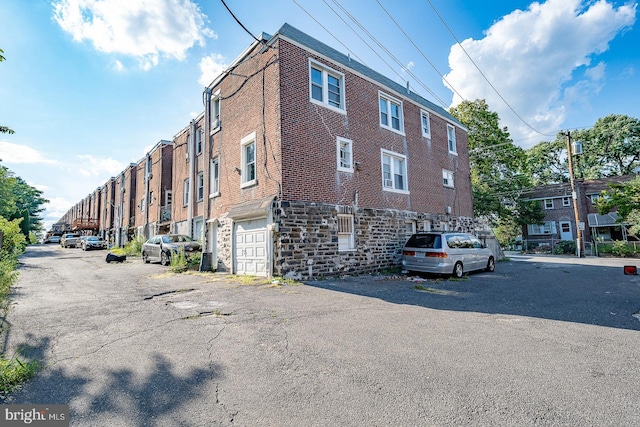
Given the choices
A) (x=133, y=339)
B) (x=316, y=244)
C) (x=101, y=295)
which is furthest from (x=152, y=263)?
(x=133, y=339)

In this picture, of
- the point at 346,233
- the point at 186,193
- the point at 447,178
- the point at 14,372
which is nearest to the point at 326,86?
the point at 346,233

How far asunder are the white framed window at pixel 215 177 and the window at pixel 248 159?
2624 mm

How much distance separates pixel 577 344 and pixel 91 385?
6122 mm

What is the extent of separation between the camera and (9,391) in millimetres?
3088

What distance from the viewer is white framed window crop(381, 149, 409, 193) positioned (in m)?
14.6

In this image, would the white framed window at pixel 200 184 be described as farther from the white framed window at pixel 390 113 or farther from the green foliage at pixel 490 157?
the green foliage at pixel 490 157

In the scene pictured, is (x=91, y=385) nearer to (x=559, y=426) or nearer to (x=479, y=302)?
(x=559, y=426)

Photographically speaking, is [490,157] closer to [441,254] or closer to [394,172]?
[394,172]

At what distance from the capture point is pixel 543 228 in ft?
120

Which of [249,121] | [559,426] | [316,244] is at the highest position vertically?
[249,121]

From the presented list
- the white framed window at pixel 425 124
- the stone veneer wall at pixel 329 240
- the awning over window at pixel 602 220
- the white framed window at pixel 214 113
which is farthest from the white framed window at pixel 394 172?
the awning over window at pixel 602 220

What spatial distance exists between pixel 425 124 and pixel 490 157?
52.9ft

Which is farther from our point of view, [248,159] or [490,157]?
[490,157]

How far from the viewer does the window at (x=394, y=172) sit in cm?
1466
